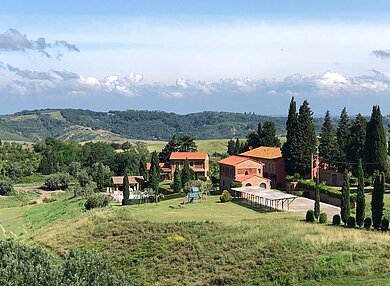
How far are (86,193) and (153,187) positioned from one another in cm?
1346

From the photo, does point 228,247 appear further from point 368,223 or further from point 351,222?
point 368,223

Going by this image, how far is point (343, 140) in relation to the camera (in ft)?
198

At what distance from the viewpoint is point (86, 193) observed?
227ft

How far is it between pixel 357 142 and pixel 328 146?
5.50 metres

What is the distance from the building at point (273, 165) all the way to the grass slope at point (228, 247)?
16806mm

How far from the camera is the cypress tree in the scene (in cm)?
5644

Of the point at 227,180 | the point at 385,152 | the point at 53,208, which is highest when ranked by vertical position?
the point at 385,152

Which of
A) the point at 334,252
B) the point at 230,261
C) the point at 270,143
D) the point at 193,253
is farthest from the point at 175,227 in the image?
the point at 270,143

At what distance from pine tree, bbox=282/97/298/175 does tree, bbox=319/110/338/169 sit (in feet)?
15.4

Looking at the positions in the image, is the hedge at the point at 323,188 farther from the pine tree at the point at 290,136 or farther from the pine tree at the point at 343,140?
the pine tree at the point at 343,140

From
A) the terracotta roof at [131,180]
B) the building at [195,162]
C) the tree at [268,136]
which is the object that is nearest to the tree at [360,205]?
the tree at [268,136]

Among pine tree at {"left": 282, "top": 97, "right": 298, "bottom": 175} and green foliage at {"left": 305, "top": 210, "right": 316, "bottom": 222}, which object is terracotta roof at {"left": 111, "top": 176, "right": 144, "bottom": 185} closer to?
pine tree at {"left": 282, "top": 97, "right": 298, "bottom": 175}

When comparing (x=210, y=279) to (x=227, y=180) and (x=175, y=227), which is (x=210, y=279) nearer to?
(x=175, y=227)

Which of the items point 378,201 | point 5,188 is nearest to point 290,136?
point 378,201
